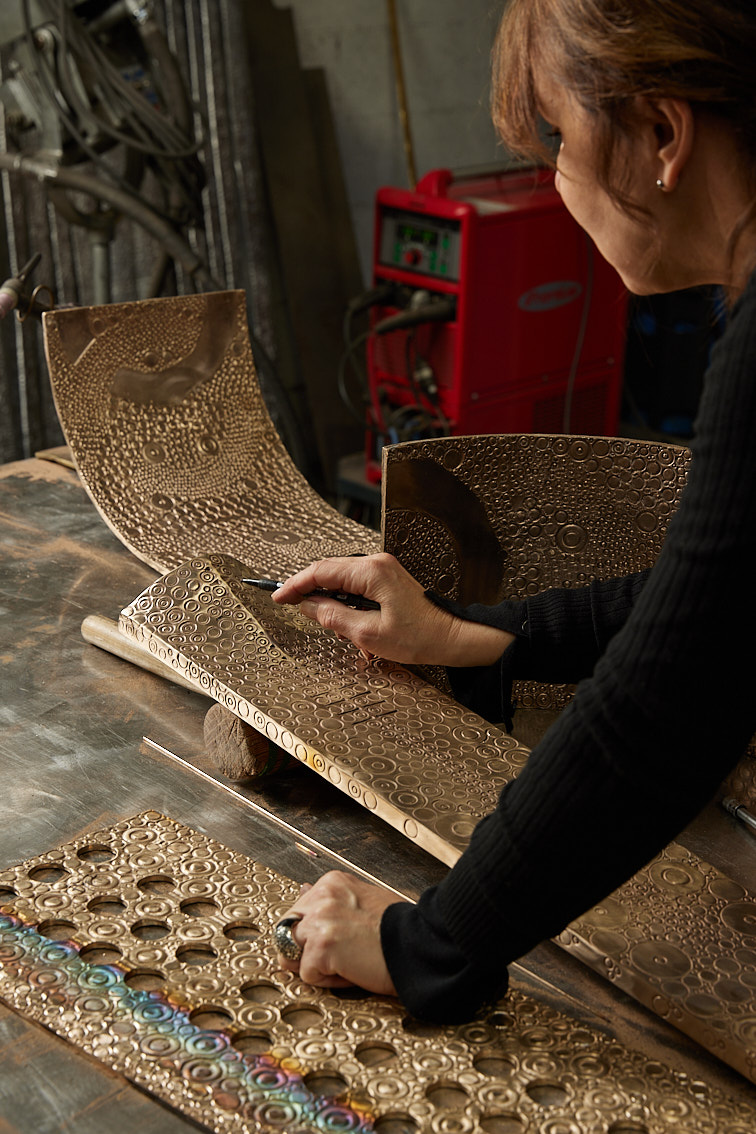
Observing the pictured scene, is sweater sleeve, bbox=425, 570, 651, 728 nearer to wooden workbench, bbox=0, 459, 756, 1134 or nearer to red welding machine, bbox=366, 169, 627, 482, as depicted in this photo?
wooden workbench, bbox=0, 459, 756, 1134

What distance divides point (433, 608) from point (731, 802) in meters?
0.35

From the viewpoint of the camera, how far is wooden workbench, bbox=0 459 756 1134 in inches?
28.0

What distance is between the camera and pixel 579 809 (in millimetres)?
697

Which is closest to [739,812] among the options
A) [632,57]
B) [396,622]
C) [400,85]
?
[396,622]

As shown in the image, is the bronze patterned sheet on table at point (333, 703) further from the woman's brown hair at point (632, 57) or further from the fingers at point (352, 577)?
the woman's brown hair at point (632, 57)

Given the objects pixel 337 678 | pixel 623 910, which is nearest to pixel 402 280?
pixel 337 678

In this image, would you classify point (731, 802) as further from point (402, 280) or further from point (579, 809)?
point (402, 280)

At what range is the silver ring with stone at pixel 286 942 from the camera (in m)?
0.80

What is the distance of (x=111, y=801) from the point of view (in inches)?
40.1

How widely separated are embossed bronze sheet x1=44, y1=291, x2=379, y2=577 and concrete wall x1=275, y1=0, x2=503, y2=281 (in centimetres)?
190

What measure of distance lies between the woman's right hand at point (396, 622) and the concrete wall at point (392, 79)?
8.28 ft

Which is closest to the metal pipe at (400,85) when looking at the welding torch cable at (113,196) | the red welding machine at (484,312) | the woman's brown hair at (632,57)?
the red welding machine at (484,312)

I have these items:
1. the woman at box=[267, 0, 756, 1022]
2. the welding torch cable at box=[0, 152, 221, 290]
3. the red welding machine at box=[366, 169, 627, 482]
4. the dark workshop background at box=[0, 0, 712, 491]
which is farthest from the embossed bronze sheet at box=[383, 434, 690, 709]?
the dark workshop background at box=[0, 0, 712, 491]

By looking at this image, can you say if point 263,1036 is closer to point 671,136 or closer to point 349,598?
point 349,598
